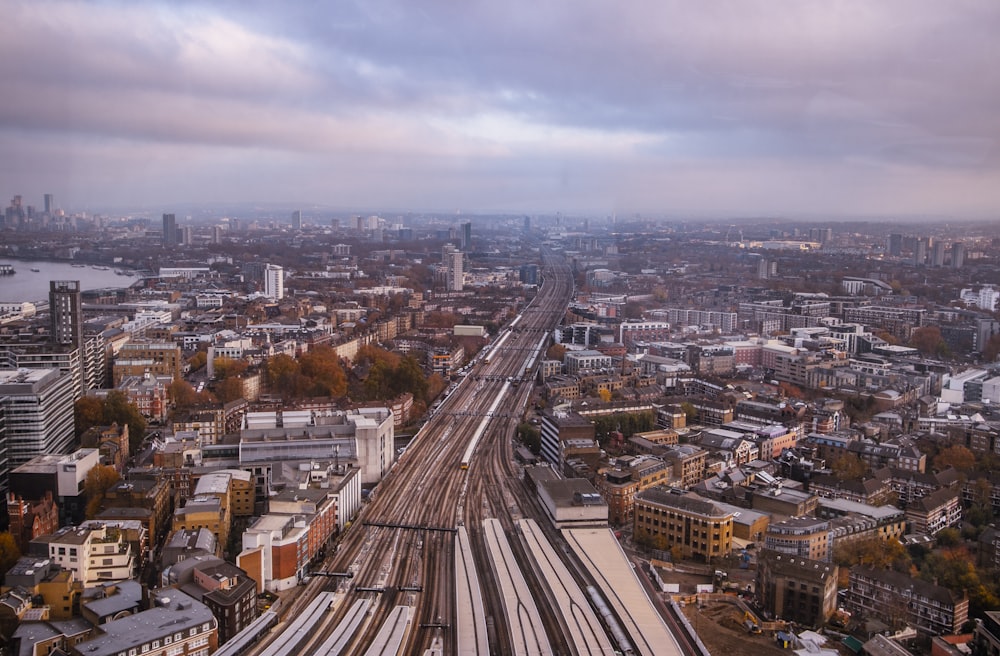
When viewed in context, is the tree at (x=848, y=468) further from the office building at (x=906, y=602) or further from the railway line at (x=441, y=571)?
the railway line at (x=441, y=571)

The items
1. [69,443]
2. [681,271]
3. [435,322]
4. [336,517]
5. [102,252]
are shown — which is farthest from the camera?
[102,252]

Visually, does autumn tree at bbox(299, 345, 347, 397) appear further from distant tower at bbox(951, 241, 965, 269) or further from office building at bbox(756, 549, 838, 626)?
distant tower at bbox(951, 241, 965, 269)

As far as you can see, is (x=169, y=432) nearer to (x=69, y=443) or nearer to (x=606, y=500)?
(x=69, y=443)

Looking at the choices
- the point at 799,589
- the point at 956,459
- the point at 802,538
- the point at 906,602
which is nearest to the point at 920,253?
the point at 956,459

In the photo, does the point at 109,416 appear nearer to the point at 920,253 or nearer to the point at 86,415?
the point at 86,415

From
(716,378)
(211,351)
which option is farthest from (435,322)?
(716,378)

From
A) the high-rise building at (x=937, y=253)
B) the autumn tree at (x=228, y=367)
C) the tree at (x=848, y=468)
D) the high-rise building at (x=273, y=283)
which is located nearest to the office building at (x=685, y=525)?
the tree at (x=848, y=468)
